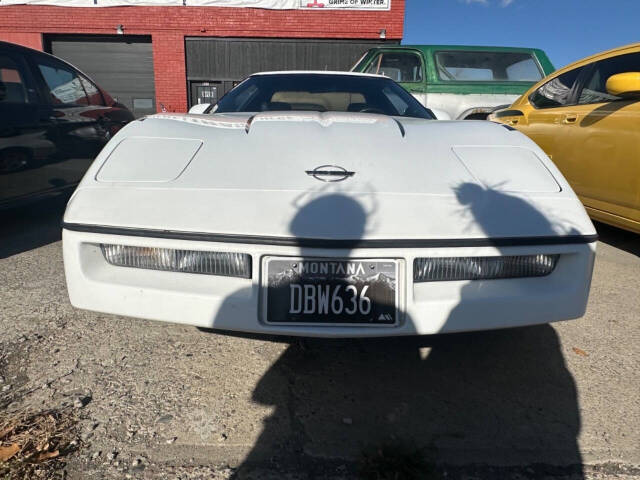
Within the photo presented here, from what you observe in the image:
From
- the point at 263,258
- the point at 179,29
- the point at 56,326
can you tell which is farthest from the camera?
the point at 179,29

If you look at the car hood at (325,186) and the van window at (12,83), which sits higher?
the van window at (12,83)

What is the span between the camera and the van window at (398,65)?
21.2 feet

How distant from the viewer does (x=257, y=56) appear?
41.1 feet

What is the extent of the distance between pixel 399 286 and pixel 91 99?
13.8 feet

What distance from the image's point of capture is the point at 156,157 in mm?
1738

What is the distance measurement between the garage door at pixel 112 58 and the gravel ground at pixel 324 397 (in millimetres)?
12187

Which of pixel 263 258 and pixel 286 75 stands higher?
pixel 286 75

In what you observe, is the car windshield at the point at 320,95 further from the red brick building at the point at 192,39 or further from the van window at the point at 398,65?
the red brick building at the point at 192,39

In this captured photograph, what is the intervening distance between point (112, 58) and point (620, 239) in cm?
1338

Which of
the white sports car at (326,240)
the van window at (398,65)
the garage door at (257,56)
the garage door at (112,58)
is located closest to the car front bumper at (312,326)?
the white sports car at (326,240)

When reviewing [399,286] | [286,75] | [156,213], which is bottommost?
[399,286]

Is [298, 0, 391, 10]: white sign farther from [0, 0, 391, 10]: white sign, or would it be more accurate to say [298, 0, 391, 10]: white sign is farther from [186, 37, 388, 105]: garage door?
[186, 37, 388, 105]: garage door

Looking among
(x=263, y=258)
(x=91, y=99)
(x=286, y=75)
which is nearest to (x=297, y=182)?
(x=263, y=258)

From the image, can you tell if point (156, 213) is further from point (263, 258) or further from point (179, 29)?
point (179, 29)
